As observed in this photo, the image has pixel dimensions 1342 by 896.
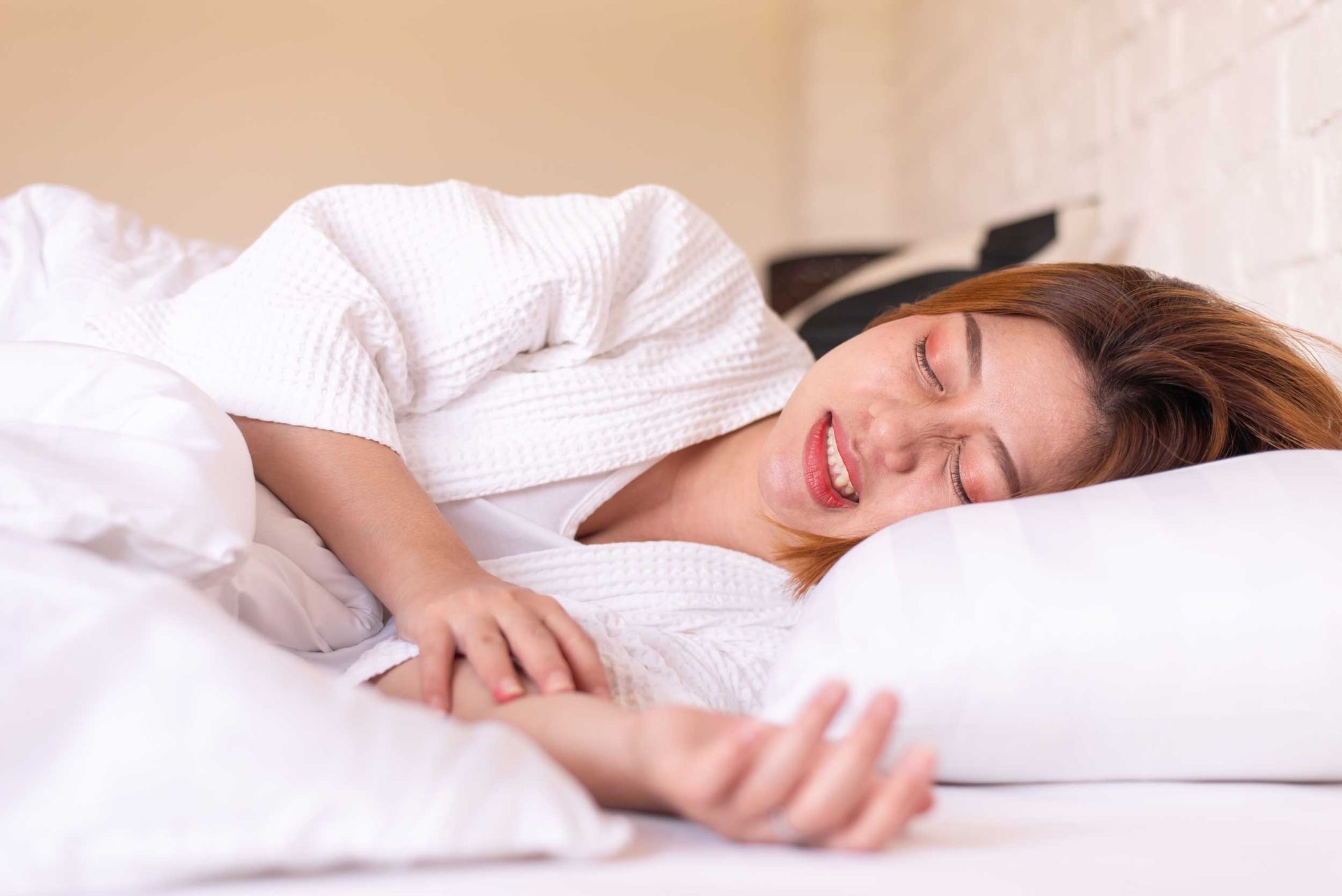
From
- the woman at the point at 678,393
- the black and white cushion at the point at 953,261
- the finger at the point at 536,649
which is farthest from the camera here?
the black and white cushion at the point at 953,261

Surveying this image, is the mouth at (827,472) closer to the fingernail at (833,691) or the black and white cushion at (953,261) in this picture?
the fingernail at (833,691)

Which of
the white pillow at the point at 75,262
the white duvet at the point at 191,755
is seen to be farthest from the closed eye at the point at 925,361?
the white pillow at the point at 75,262

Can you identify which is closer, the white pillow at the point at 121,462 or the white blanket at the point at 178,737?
the white blanket at the point at 178,737

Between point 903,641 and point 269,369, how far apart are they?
586 millimetres

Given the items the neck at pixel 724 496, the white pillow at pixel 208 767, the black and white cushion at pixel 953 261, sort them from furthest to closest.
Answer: the black and white cushion at pixel 953 261 < the neck at pixel 724 496 < the white pillow at pixel 208 767

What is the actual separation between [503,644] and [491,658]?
0.06ft

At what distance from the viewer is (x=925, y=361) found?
1054 mm

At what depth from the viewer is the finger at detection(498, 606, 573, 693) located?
698mm

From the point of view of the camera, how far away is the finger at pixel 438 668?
0.72 m

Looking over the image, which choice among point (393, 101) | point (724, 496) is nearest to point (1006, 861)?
point (724, 496)

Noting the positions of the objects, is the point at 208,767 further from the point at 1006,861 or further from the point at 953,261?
the point at 953,261

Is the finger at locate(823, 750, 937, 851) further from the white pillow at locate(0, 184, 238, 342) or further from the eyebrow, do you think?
the white pillow at locate(0, 184, 238, 342)

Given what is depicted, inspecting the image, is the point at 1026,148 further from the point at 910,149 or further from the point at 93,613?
the point at 93,613

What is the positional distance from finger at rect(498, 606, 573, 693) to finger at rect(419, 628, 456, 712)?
40 mm
